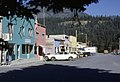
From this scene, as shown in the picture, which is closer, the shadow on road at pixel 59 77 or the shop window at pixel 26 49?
the shadow on road at pixel 59 77

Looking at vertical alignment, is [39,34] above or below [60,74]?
above

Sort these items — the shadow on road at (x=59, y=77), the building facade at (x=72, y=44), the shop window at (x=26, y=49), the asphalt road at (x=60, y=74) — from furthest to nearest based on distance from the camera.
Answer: the building facade at (x=72, y=44)
the shop window at (x=26, y=49)
the asphalt road at (x=60, y=74)
the shadow on road at (x=59, y=77)

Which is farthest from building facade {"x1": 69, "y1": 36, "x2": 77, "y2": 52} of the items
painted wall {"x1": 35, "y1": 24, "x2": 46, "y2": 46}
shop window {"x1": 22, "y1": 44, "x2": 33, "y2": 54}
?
shop window {"x1": 22, "y1": 44, "x2": 33, "y2": 54}

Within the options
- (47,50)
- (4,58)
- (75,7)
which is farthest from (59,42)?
(75,7)

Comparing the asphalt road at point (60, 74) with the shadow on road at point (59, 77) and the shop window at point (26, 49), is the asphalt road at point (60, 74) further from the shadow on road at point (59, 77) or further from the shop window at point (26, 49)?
the shop window at point (26, 49)

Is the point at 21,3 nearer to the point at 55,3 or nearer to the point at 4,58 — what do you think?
the point at 55,3

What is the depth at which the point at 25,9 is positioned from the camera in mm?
7836

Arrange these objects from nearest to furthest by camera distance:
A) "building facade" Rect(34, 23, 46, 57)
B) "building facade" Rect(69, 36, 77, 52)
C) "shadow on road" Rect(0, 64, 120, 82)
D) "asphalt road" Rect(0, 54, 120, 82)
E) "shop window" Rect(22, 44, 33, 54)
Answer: "shadow on road" Rect(0, 64, 120, 82), "asphalt road" Rect(0, 54, 120, 82), "shop window" Rect(22, 44, 33, 54), "building facade" Rect(34, 23, 46, 57), "building facade" Rect(69, 36, 77, 52)

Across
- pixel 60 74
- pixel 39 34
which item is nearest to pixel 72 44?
pixel 39 34

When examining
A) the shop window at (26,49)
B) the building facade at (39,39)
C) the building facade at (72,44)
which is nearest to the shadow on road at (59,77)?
the shop window at (26,49)

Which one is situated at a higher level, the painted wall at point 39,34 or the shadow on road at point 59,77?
the painted wall at point 39,34

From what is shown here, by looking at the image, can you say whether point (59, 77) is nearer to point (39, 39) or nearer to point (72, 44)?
point (39, 39)

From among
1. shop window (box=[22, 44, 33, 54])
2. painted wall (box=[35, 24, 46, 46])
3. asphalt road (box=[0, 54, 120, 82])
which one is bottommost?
asphalt road (box=[0, 54, 120, 82])

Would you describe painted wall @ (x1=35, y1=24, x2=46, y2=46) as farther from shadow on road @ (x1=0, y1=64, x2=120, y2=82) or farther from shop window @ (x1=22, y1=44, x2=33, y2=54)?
shadow on road @ (x1=0, y1=64, x2=120, y2=82)
